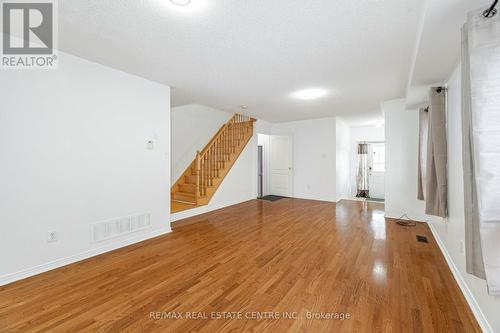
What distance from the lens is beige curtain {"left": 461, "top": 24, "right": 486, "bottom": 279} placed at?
1.45m

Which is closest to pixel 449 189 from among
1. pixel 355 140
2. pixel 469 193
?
pixel 469 193

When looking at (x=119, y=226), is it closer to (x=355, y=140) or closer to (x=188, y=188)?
(x=188, y=188)

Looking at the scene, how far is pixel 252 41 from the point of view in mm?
2322

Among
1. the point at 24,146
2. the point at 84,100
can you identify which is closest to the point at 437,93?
the point at 84,100

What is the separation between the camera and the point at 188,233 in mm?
3834

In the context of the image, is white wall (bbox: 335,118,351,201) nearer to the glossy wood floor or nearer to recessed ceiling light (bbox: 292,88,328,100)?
recessed ceiling light (bbox: 292,88,328,100)

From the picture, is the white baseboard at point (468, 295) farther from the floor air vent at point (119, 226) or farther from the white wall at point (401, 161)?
the floor air vent at point (119, 226)

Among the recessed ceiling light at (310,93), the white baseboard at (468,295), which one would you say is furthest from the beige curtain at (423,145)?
the recessed ceiling light at (310,93)

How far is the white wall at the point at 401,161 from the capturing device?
179 inches

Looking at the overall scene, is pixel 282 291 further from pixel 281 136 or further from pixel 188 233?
pixel 281 136

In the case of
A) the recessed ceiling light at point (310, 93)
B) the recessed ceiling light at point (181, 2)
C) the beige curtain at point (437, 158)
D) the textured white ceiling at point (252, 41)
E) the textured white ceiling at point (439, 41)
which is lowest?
the beige curtain at point (437, 158)

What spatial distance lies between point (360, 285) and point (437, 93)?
277 centimetres

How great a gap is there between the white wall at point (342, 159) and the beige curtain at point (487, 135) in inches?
206

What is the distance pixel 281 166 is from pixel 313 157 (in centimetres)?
116
